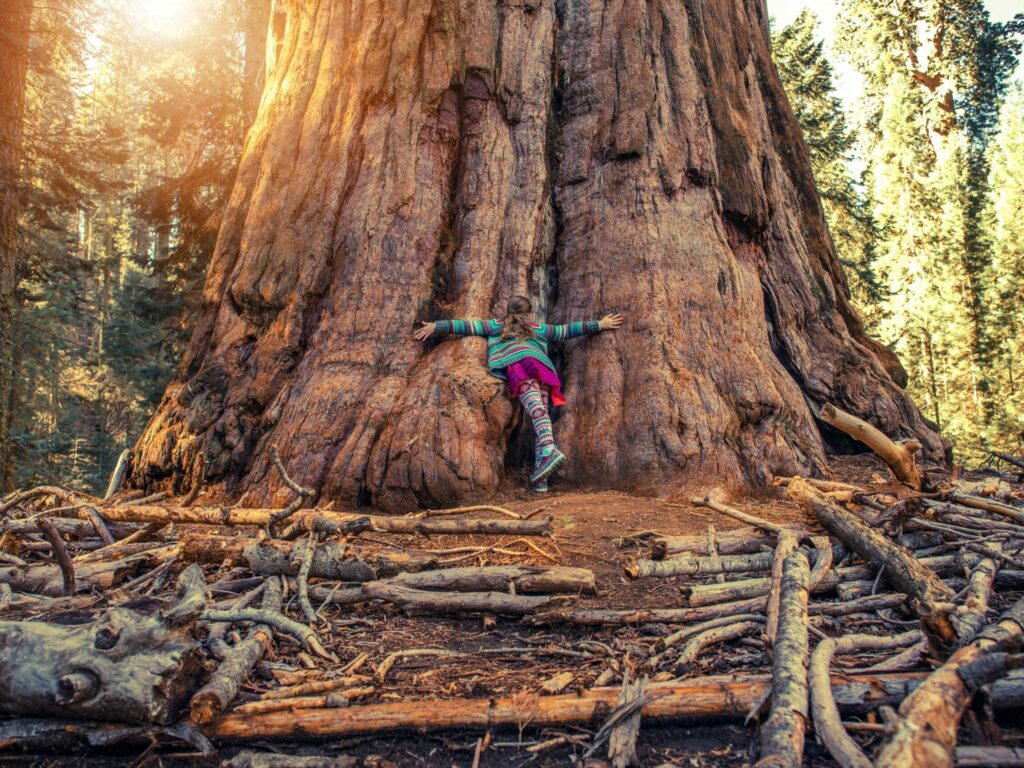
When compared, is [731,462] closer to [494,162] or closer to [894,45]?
[494,162]

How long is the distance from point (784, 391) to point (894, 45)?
30.1 m

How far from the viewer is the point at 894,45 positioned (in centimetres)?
2831

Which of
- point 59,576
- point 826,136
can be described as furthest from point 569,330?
point 826,136

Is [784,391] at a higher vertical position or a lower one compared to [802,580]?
higher

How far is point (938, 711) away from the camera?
1744 mm

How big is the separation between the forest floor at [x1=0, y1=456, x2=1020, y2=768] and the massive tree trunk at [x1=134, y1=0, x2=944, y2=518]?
111 cm

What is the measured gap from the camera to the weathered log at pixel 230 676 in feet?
6.70

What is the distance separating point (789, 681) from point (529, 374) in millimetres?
3782

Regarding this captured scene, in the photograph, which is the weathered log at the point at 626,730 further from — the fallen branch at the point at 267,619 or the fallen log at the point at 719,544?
the fallen log at the point at 719,544

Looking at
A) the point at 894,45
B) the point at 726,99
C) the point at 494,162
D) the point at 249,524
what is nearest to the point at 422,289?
the point at 494,162

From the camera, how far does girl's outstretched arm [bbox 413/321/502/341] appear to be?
560cm

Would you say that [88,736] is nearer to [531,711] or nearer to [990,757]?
[531,711]

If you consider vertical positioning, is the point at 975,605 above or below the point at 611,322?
below

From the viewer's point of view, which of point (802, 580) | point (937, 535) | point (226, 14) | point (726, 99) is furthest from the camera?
point (226, 14)
